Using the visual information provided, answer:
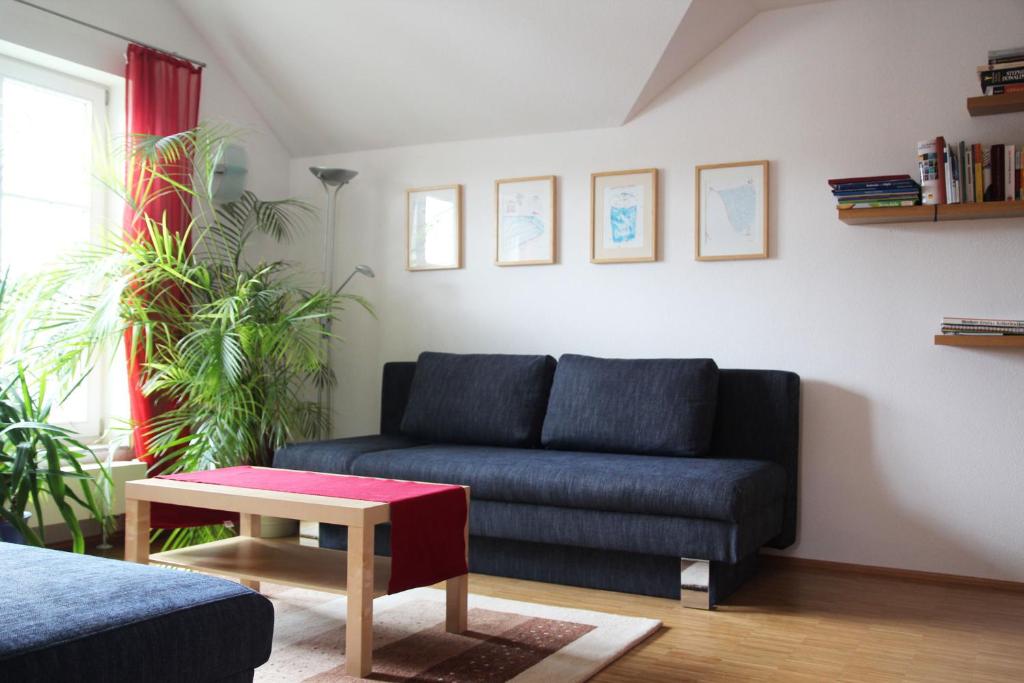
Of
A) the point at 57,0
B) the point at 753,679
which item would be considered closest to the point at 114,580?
the point at 753,679

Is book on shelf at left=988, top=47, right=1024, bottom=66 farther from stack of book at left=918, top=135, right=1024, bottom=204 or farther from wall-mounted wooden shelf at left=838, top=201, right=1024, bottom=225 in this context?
wall-mounted wooden shelf at left=838, top=201, right=1024, bottom=225

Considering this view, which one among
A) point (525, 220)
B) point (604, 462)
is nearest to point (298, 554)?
point (604, 462)

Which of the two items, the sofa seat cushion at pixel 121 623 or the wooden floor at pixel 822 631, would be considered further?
the wooden floor at pixel 822 631

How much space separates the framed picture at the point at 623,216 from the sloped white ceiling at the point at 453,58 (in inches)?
11.4

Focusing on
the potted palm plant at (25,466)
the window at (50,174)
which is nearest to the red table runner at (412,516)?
the potted palm plant at (25,466)

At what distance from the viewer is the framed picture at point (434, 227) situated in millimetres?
4781

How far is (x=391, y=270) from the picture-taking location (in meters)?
5.00

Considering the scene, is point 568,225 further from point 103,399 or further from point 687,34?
point 103,399

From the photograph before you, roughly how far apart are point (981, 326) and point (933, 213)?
0.47 m

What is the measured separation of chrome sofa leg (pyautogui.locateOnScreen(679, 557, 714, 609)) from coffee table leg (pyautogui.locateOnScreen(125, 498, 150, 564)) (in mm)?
1800

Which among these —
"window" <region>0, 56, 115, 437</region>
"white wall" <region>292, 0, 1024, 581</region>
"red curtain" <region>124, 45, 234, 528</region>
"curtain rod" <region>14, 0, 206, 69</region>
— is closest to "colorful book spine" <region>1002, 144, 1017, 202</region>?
"white wall" <region>292, 0, 1024, 581</region>

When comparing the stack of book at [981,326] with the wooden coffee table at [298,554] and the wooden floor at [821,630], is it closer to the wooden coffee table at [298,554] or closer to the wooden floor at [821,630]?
the wooden floor at [821,630]

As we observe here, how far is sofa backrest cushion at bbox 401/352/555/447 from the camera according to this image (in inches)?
164

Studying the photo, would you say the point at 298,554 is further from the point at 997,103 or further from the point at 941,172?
the point at 997,103
